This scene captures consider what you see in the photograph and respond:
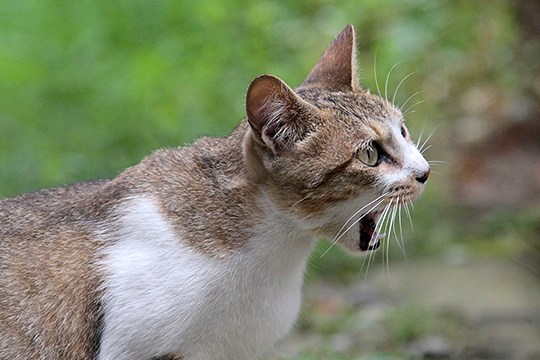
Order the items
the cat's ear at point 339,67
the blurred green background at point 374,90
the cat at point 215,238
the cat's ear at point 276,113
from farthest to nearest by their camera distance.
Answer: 1. the blurred green background at point 374,90
2. the cat's ear at point 339,67
3. the cat at point 215,238
4. the cat's ear at point 276,113

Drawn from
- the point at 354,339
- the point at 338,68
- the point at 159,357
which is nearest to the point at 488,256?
the point at 354,339

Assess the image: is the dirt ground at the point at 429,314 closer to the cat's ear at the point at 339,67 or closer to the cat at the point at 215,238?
the cat at the point at 215,238

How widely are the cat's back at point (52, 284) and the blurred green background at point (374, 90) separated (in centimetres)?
Answer: 155

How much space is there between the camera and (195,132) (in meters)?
7.05

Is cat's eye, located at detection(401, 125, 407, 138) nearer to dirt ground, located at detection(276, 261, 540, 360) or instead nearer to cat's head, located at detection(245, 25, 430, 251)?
cat's head, located at detection(245, 25, 430, 251)

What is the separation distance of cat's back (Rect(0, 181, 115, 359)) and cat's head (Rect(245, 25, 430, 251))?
27.9 inches

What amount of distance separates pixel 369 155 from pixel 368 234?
332 millimetres

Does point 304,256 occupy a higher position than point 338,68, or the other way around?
point 338,68

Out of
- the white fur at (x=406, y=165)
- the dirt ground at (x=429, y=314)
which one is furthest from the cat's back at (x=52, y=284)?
the dirt ground at (x=429, y=314)

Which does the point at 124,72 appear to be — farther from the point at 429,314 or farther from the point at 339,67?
the point at 339,67

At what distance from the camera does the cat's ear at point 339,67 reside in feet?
14.1

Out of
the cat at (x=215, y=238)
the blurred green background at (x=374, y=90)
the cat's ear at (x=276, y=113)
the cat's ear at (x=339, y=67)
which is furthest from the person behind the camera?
the blurred green background at (x=374, y=90)

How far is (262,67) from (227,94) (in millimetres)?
372

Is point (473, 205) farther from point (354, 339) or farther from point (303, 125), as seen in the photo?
point (303, 125)
